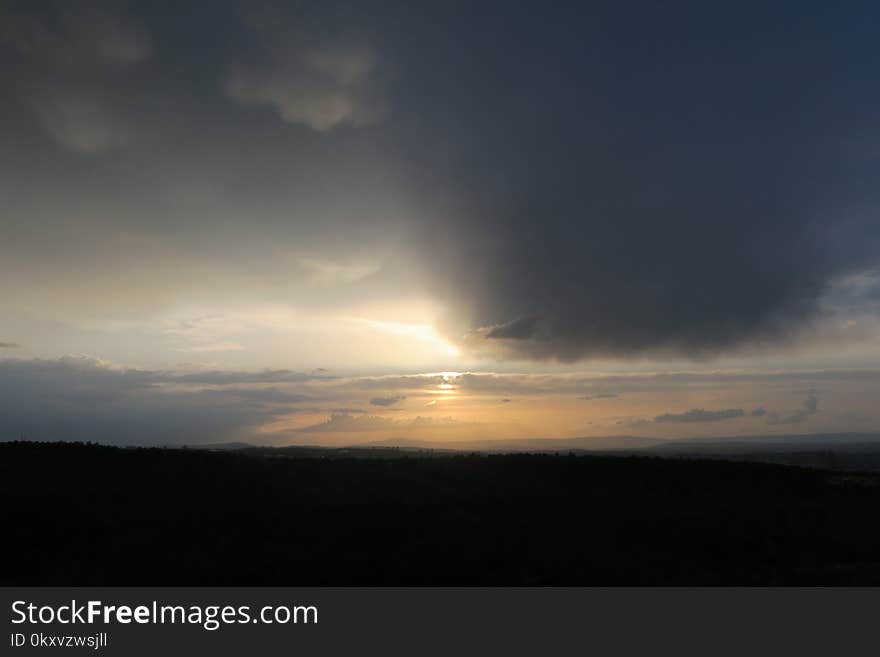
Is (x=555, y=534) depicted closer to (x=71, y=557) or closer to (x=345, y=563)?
(x=345, y=563)

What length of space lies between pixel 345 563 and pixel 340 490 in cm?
1056

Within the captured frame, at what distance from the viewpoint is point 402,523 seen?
99.0ft

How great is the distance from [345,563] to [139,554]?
856 cm

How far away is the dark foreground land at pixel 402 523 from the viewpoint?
25.0 m

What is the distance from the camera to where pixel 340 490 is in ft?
118

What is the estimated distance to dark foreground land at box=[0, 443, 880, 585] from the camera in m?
25.0

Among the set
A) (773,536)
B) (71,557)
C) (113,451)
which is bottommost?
(773,536)

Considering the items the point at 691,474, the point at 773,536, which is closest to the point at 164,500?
the point at 773,536
